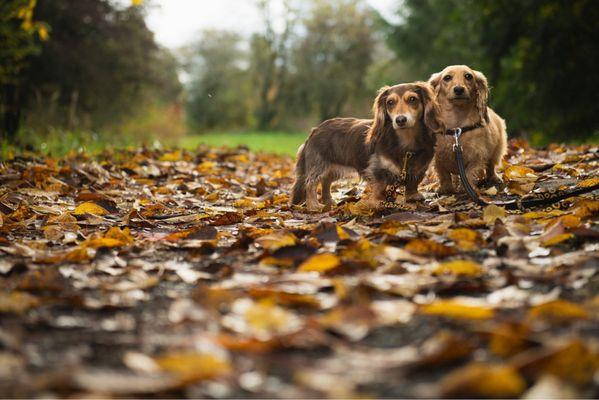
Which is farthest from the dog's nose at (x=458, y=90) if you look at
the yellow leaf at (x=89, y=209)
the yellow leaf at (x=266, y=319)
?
the yellow leaf at (x=266, y=319)

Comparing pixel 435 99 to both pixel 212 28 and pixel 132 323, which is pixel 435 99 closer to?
pixel 132 323

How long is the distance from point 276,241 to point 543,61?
10558 millimetres

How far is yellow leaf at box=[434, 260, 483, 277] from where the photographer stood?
219 cm

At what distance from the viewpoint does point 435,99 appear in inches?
167

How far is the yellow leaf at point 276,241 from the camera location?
2651mm

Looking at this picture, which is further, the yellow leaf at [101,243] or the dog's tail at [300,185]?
the dog's tail at [300,185]

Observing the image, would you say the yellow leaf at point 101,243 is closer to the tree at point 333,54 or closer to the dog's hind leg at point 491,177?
the dog's hind leg at point 491,177

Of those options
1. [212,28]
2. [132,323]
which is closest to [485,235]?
[132,323]

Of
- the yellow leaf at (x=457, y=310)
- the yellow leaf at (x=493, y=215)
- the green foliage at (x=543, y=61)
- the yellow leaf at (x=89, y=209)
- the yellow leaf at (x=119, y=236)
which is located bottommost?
the yellow leaf at (x=89, y=209)

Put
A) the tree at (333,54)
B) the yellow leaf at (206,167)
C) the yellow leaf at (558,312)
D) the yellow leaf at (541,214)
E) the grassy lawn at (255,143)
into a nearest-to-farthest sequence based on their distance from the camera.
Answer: the yellow leaf at (558,312)
the yellow leaf at (541,214)
the yellow leaf at (206,167)
the grassy lawn at (255,143)
the tree at (333,54)

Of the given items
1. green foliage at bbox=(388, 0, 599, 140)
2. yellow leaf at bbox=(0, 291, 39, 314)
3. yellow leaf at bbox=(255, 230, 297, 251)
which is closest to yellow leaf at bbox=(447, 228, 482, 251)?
yellow leaf at bbox=(255, 230, 297, 251)

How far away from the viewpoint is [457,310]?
1.74 m

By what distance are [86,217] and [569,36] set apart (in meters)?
10.5

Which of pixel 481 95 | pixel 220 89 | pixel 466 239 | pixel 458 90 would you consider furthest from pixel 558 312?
pixel 220 89
